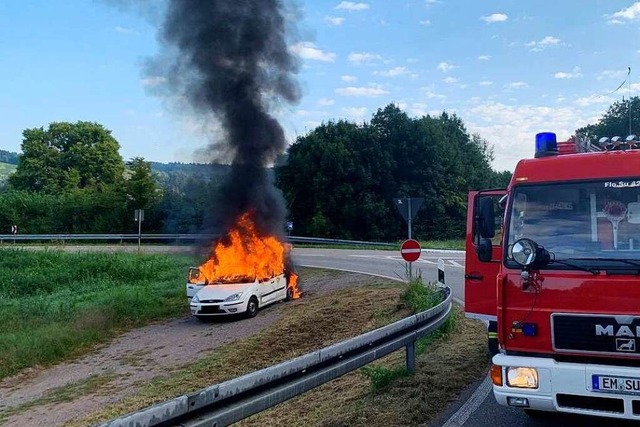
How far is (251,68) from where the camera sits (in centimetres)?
2222

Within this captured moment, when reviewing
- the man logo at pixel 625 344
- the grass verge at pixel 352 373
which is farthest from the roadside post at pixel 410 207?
the man logo at pixel 625 344

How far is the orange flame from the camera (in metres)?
17.5

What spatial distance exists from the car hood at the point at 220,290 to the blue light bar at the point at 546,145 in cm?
1148

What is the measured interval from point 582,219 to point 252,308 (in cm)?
1244

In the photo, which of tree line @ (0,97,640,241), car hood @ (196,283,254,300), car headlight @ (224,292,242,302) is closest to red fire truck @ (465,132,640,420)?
car headlight @ (224,292,242,302)

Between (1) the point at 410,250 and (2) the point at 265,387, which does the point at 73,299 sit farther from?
(2) the point at 265,387

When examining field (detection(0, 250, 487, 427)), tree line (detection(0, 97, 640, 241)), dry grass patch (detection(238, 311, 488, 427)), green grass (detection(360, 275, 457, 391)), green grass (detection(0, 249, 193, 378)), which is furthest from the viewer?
tree line (detection(0, 97, 640, 241))

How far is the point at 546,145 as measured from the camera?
557 centimetres

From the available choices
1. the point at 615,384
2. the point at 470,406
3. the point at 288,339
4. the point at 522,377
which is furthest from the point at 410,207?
the point at 615,384

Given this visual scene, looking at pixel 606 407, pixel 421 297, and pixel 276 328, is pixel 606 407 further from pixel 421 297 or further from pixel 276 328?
pixel 276 328

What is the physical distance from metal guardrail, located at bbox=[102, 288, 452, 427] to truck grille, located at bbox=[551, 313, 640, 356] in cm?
196

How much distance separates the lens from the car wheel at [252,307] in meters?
16.1

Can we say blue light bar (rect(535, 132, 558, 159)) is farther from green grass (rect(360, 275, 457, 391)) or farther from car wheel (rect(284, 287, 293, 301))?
car wheel (rect(284, 287, 293, 301))

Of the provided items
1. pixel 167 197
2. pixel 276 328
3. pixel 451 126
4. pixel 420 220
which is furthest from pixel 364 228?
pixel 276 328
